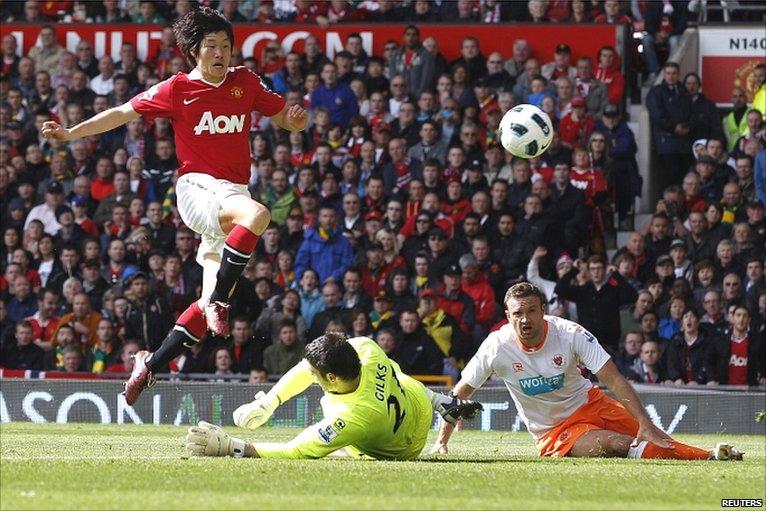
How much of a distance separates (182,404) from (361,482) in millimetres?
8779

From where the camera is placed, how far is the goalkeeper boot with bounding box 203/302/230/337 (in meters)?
10.1

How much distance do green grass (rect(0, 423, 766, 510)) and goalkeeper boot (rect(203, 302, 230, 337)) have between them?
90 centimetres

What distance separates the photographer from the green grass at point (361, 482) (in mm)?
7449

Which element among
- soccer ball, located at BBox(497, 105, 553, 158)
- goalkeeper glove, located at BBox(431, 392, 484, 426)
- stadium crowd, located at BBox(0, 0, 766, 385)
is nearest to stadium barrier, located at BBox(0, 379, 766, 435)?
stadium crowd, located at BBox(0, 0, 766, 385)

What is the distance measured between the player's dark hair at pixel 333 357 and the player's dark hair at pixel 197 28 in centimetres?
264

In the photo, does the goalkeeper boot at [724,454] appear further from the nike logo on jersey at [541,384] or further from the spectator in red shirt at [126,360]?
the spectator in red shirt at [126,360]

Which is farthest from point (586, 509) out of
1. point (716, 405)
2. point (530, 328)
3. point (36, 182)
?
point (36, 182)

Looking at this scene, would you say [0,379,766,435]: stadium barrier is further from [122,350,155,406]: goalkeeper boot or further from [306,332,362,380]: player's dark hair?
[306,332,362,380]: player's dark hair

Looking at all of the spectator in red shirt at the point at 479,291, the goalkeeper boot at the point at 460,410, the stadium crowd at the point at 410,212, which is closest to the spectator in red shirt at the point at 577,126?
the stadium crowd at the point at 410,212

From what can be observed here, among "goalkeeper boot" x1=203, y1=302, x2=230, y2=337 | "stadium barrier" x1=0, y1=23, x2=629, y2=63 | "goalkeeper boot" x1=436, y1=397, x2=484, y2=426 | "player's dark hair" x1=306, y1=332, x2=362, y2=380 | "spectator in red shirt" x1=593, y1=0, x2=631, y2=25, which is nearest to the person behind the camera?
"player's dark hair" x1=306, y1=332, x2=362, y2=380

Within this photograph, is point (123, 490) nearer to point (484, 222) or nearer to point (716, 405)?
point (716, 405)

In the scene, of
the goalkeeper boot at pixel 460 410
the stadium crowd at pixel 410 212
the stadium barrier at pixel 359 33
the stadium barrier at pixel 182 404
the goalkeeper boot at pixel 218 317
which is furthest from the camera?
the stadium barrier at pixel 359 33

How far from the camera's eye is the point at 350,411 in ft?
30.8

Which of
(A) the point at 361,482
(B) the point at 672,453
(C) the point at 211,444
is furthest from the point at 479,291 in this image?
(A) the point at 361,482
